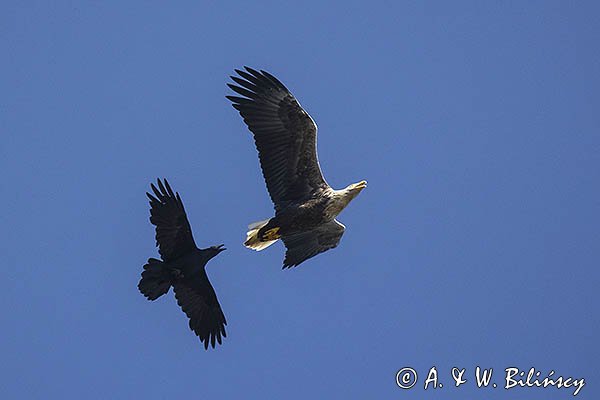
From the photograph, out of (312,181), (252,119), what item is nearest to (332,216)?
(312,181)

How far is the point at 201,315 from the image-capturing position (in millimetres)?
19203

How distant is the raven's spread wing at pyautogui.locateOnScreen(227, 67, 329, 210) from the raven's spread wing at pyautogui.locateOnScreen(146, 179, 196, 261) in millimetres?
1787

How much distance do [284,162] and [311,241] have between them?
1284 mm

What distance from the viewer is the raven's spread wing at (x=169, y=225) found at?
60.5 feet

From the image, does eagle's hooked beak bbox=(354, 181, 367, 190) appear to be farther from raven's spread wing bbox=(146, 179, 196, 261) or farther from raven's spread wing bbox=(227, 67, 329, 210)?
raven's spread wing bbox=(146, 179, 196, 261)

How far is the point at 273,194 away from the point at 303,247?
95 centimetres

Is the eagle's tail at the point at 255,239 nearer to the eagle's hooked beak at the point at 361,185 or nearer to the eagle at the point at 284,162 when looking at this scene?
the eagle at the point at 284,162

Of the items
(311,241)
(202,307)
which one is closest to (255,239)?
(311,241)

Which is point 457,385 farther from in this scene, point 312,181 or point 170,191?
point 170,191

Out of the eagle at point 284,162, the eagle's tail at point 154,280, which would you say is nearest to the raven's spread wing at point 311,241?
the eagle at point 284,162

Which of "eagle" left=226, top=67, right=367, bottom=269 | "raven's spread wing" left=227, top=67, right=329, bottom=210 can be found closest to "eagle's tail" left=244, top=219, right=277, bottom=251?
"eagle" left=226, top=67, right=367, bottom=269

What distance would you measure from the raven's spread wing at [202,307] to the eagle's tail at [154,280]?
2.23 ft

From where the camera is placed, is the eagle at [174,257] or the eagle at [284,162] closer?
the eagle at [284,162]

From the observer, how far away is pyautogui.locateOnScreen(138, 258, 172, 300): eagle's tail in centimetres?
1811
